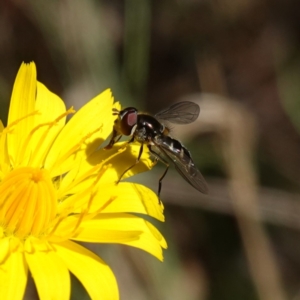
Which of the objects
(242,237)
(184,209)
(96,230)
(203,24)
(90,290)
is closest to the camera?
(90,290)

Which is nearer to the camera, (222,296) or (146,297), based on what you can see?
(146,297)

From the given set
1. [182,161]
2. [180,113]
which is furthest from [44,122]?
[180,113]

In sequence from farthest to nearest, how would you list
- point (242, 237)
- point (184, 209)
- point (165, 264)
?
1. point (184, 209)
2. point (242, 237)
3. point (165, 264)

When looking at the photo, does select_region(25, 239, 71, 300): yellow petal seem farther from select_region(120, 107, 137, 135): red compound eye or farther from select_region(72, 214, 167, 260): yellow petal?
select_region(120, 107, 137, 135): red compound eye

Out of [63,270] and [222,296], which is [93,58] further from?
[63,270]

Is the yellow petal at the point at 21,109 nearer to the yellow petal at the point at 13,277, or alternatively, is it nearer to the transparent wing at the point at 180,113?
the yellow petal at the point at 13,277

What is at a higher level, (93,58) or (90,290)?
(93,58)

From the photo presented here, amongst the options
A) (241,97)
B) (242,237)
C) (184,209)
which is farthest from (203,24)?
(242,237)

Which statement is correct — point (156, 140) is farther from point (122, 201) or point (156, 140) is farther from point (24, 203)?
point (24, 203)
